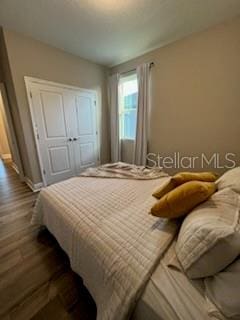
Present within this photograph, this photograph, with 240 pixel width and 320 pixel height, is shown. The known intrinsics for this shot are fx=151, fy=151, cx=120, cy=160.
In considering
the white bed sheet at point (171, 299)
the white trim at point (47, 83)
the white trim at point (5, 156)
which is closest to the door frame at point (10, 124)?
the white trim at point (47, 83)

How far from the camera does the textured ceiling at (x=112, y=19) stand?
1.84m

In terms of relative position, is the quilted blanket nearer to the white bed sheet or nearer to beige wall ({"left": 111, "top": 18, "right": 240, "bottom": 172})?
beige wall ({"left": 111, "top": 18, "right": 240, "bottom": 172})

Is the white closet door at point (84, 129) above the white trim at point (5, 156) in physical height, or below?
above

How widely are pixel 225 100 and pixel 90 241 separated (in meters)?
2.65

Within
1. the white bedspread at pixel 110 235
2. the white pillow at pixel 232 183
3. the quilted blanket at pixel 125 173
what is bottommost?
the white bedspread at pixel 110 235

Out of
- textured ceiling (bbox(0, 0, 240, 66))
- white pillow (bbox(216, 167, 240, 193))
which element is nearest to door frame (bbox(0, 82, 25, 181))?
textured ceiling (bbox(0, 0, 240, 66))

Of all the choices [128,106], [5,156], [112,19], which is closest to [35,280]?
[112,19]

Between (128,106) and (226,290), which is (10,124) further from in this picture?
(226,290)

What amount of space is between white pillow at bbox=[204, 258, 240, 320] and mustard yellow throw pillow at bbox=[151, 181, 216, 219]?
361 millimetres

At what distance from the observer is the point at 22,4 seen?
71.7 inches

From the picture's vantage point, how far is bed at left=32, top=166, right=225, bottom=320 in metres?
0.67

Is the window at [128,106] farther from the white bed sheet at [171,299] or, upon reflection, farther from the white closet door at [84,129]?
the white bed sheet at [171,299]

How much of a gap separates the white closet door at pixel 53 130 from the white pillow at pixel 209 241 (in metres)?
2.89

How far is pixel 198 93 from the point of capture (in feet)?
8.27
